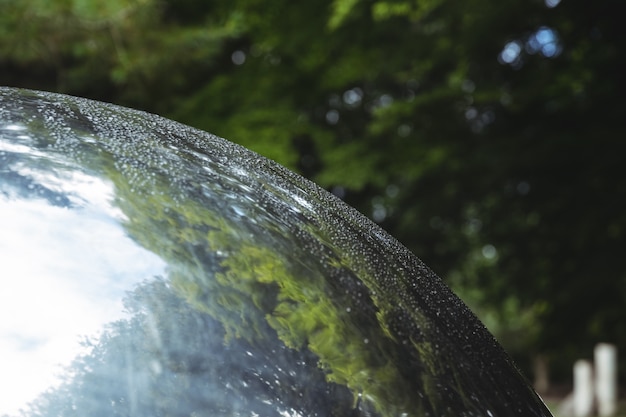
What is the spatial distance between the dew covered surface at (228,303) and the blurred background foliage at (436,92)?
5.25 meters

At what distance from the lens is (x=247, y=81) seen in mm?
8727

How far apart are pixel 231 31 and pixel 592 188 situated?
3841 millimetres

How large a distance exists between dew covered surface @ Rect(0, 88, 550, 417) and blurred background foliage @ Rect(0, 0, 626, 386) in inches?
207

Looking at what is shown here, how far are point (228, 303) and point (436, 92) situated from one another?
26.4 ft

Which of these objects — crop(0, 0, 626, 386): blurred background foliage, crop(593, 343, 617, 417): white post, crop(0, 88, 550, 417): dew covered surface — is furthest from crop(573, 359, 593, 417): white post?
crop(0, 88, 550, 417): dew covered surface

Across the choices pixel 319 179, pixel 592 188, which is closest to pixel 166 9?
pixel 319 179

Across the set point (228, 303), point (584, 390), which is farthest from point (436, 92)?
point (228, 303)

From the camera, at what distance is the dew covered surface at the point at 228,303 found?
128 cm

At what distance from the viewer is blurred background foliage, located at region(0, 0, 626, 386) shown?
7.54 m

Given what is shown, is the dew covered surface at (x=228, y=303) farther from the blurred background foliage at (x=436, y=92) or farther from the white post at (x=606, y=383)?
the white post at (x=606, y=383)

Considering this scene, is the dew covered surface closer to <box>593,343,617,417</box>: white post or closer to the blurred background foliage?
the blurred background foliage

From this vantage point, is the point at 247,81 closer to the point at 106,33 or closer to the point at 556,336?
the point at 106,33

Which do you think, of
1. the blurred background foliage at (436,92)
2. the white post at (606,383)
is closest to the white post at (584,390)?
the white post at (606,383)

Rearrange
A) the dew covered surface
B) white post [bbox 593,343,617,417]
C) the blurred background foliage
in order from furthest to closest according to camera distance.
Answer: white post [bbox 593,343,617,417], the blurred background foliage, the dew covered surface
